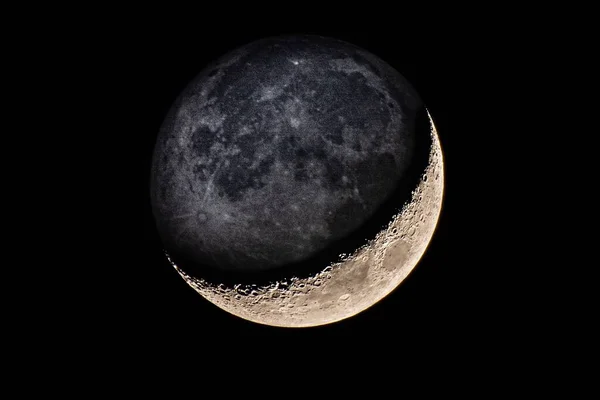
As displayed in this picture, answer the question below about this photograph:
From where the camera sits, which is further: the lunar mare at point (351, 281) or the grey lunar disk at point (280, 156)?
the lunar mare at point (351, 281)

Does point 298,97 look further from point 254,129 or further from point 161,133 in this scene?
point 161,133

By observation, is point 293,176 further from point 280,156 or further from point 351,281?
point 351,281

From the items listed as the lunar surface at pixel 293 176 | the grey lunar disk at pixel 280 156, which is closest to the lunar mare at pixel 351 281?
the lunar surface at pixel 293 176

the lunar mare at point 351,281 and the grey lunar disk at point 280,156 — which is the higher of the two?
the grey lunar disk at point 280,156

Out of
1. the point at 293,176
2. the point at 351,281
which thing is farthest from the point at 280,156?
the point at 351,281

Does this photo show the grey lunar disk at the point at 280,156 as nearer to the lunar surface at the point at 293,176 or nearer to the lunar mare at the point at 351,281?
the lunar surface at the point at 293,176

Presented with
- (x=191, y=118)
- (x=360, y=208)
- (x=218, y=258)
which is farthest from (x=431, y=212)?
(x=191, y=118)

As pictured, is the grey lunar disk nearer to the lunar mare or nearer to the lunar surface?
the lunar surface
